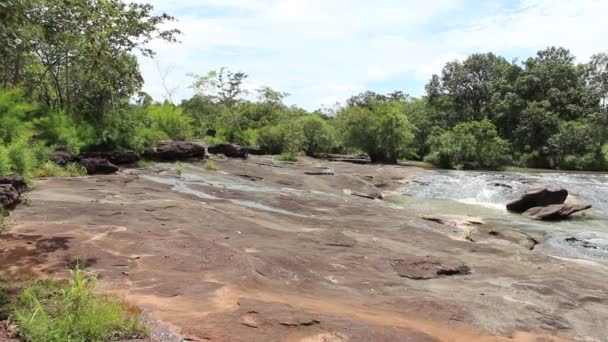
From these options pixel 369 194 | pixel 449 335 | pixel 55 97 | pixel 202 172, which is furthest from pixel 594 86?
pixel 449 335

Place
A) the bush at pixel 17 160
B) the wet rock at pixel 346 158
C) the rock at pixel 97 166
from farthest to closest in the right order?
the wet rock at pixel 346 158
the rock at pixel 97 166
the bush at pixel 17 160

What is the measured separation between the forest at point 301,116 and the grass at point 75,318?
5.36 m

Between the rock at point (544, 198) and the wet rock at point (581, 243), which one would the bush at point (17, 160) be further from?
the rock at point (544, 198)

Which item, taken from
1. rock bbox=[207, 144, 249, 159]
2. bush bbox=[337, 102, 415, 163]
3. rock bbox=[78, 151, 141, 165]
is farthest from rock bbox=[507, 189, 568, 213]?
bush bbox=[337, 102, 415, 163]

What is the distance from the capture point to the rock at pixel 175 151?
2386cm

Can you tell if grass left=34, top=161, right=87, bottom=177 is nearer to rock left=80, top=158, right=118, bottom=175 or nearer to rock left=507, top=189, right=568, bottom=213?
rock left=80, top=158, right=118, bottom=175

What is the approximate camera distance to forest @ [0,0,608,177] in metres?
19.8

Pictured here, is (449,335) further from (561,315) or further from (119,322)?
(119,322)

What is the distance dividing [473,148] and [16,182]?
35.8 metres

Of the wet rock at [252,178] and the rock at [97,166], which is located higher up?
the rock at [97,166]

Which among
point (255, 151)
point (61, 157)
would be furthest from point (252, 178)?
point (255, 151)

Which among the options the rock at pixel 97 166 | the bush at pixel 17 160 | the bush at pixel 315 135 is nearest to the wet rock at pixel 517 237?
the bush at pixel 17 160

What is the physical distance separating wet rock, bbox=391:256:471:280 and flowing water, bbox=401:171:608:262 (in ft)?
14.0

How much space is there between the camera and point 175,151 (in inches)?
950
